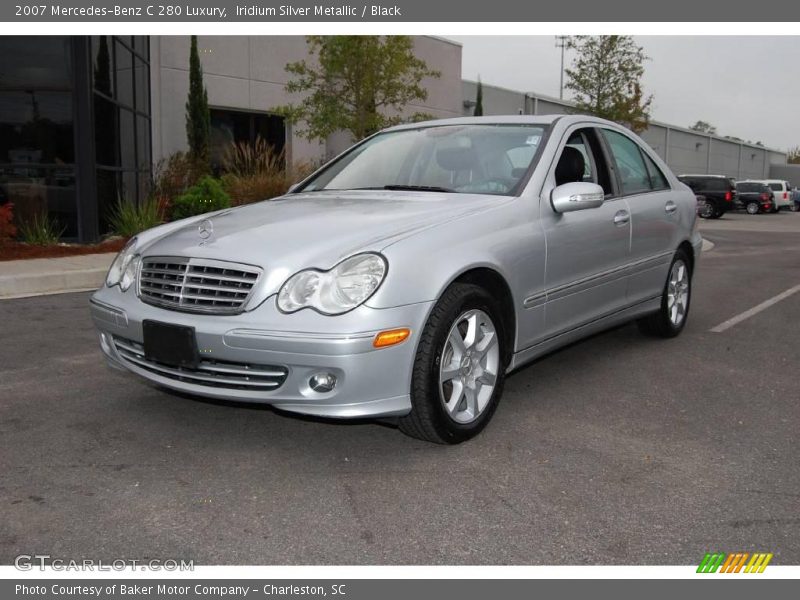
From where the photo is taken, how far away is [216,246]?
385 cm

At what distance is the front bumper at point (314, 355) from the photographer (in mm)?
3414

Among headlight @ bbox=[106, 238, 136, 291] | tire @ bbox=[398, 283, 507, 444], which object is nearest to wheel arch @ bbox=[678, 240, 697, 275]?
tire @ bbox=[398, 283, 507, 444]

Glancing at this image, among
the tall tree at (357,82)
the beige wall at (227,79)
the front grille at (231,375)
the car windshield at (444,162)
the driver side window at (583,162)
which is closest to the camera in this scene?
the front grille at (231,375)

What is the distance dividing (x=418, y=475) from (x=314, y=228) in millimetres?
1250

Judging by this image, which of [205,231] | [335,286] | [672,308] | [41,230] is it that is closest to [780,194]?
[41,230]

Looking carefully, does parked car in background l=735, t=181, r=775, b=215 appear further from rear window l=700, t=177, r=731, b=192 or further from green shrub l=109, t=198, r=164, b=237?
green shrub l=109, t=198, r=164, b=237

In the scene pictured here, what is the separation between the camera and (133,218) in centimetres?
1224

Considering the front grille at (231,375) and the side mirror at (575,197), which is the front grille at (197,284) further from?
the side mirror at (575,197)

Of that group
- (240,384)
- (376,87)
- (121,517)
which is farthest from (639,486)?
(376,87)

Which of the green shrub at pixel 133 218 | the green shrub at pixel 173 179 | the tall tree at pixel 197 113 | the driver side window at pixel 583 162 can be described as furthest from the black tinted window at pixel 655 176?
the tall tree at pixel 197 113

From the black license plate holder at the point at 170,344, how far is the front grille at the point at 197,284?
4.2 inches

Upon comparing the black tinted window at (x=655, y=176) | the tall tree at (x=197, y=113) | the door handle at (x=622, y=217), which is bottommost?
the door handle at (x=622, y=217)

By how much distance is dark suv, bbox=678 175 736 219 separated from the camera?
101ft

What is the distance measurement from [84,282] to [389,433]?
6.12m
